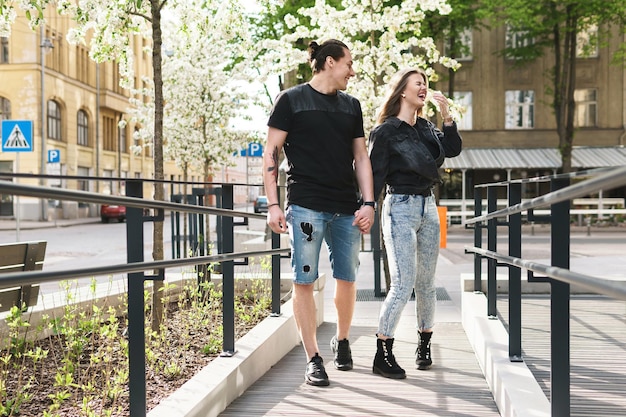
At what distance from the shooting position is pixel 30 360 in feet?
15.0

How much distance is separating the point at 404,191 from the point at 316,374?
3.77 ft

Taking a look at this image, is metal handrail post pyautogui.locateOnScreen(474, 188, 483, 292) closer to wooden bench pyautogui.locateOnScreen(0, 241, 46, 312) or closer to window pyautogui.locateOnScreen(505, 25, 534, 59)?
wooden bench pyautogui.locateOnScreen(0, 241, 46, 312)

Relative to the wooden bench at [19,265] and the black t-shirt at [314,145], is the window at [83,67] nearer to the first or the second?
the wooden bench at [19,265]

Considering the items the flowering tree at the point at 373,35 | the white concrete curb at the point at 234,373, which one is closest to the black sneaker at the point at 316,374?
the white concrete curb at the point at 234,373

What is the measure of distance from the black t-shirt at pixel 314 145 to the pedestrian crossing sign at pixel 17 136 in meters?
15.6

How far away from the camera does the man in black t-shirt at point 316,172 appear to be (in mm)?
4387

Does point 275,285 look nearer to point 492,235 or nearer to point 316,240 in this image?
point 316,240

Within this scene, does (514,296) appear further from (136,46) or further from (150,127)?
(136,46)

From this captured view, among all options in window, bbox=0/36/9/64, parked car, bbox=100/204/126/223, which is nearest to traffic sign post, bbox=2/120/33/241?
parked car, bbox=100/204/126/223

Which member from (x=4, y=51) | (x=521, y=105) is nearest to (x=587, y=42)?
(x=521, y=105)

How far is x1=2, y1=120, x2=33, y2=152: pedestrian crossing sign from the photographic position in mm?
18656

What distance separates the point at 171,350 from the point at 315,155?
4.90ft

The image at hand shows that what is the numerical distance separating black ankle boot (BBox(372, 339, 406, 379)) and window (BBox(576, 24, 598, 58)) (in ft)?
91.9

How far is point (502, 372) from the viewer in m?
3.89
